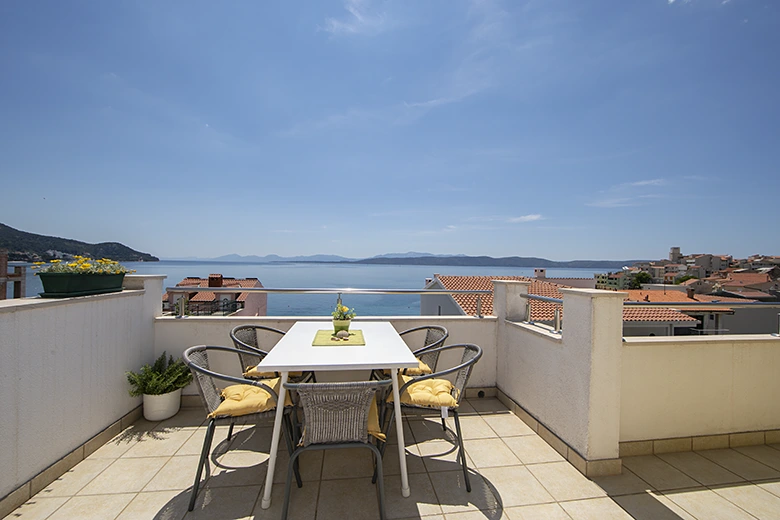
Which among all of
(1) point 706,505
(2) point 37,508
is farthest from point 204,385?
(1) point 706,505

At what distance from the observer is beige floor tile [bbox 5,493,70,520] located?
1.65m

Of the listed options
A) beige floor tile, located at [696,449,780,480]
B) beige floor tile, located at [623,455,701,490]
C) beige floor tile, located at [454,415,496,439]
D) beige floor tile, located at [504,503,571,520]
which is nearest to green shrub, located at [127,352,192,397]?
beige floor tile, located at [454,415,496,439]

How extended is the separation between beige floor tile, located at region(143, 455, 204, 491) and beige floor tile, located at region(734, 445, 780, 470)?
3.79 metres

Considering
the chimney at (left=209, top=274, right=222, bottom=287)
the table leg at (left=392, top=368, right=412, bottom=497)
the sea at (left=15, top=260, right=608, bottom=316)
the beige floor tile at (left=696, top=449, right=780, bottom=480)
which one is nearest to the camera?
the table leg at (left=392, top=368, right=412, bottom=497)

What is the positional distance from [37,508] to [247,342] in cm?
144

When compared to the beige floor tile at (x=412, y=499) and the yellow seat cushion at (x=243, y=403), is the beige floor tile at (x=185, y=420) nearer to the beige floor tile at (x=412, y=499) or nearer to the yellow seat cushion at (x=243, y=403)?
the yellow seat cushion at (x=243, y=403)

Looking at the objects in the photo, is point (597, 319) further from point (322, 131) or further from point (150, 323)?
point (322, 131)

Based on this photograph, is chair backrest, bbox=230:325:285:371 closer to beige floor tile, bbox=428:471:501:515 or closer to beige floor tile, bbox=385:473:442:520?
beige floor tile, bbox=385:473:442:520

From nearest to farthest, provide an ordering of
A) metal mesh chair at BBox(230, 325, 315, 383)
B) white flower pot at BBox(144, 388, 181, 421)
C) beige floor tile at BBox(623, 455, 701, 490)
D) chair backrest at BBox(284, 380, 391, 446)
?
chair backrest at BBox(284, 380, 391, 446), beige floor tile at BBox(623, 455, 701, 490), metal mesh chair at BBox(230, 325, 315, 383), white flower pot at BBox(144, 388, 181, 421)

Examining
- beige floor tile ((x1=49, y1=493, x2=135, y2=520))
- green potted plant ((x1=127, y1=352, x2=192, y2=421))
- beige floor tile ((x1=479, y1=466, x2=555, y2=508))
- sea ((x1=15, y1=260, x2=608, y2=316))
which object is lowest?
sea ((x1=15, y1=260, x2=608, y2=316))

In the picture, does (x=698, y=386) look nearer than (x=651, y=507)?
No

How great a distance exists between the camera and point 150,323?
3.09 m

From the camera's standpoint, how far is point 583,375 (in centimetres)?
213

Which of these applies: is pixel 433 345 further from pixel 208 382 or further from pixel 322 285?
pixel 322 285
